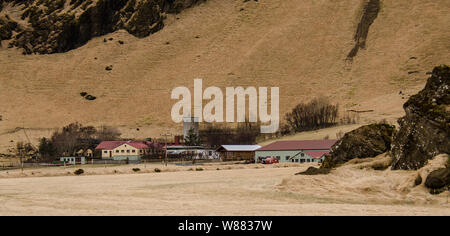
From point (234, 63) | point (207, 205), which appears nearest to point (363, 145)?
point (207, 205)

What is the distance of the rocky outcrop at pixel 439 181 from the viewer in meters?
24.2

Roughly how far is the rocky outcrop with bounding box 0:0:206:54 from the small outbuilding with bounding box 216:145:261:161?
8912cm

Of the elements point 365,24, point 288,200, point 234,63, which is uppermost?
point 365,24

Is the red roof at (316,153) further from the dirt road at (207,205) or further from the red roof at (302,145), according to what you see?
the dirt road at (207,205)

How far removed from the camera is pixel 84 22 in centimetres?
18675

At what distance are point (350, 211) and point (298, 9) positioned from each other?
6165 inches

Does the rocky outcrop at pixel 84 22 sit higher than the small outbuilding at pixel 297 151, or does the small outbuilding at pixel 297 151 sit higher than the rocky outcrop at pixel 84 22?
the rocky outcrop at pixel 84 22

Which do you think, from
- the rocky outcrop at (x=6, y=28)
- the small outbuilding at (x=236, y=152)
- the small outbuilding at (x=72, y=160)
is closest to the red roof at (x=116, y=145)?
the small outbuilding at (x=72, y=160)

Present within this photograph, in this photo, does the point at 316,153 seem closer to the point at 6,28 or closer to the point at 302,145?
the point at 302,145

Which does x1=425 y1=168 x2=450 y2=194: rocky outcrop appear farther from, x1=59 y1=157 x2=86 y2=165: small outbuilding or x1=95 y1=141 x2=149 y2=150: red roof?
x1=95 y1=141 x2=149 y2=150: red roof

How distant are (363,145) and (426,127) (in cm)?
805

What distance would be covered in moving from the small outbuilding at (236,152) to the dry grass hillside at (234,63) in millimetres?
28259

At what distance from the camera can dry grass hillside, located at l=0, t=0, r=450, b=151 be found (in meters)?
138
